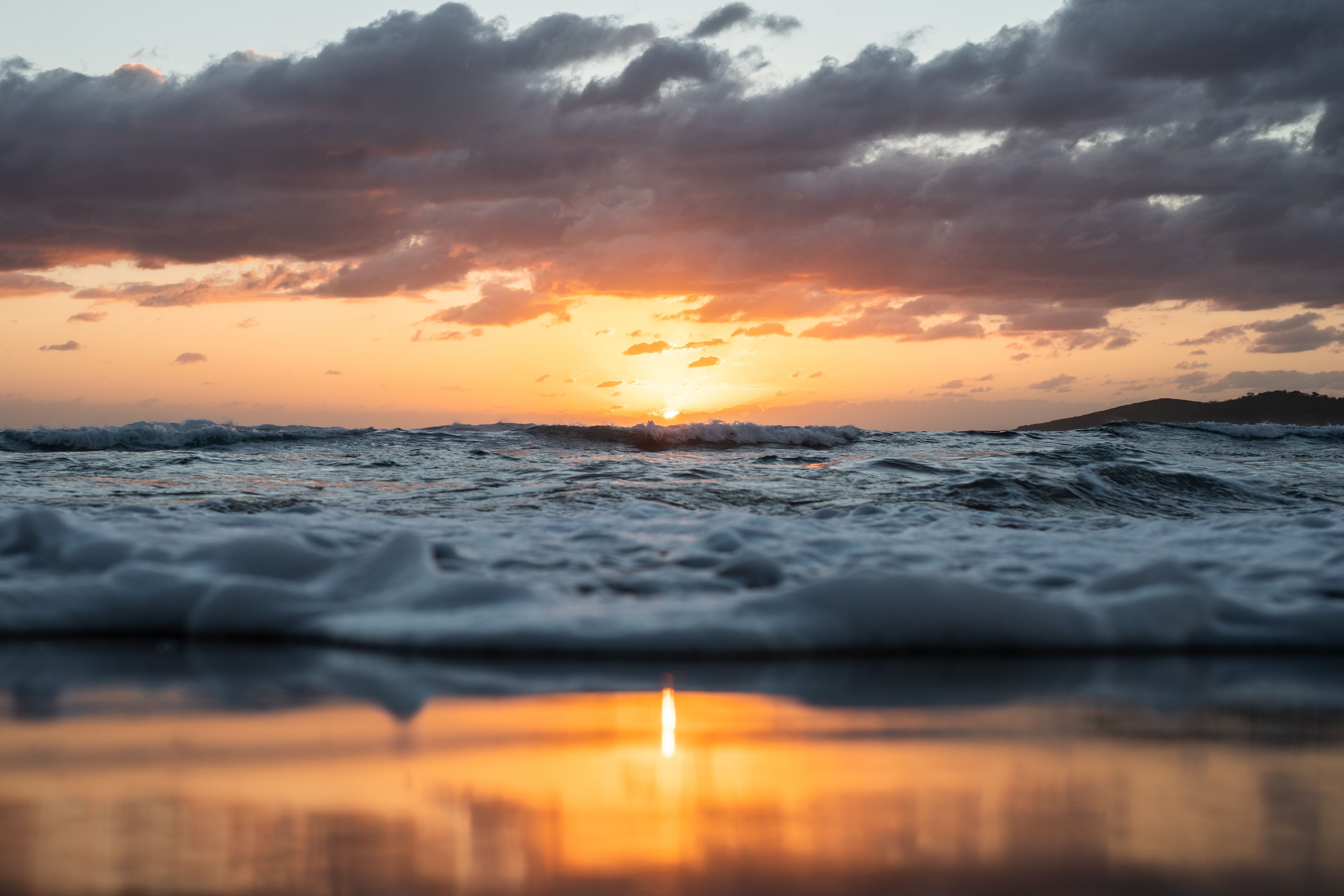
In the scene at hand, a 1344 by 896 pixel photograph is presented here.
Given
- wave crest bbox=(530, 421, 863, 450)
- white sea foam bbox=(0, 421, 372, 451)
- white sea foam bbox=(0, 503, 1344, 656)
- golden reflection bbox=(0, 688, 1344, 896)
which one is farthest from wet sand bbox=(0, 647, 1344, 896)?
wave crest bbox=(530, 421, 863, 450)

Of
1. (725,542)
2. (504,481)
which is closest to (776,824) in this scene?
(725,542)

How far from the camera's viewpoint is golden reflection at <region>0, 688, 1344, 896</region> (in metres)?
1.09

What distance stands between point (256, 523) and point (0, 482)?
435 centimetres

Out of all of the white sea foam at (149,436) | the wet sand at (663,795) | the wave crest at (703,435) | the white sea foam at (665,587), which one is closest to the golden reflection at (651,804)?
the wet sand at (663,795)

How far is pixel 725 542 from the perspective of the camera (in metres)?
3.96

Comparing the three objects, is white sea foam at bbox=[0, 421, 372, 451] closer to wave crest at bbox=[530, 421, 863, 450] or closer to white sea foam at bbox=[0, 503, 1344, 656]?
wave crest at bbox=[530, 421, 863, 450]

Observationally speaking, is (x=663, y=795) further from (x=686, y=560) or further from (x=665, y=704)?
(x=686, y=560)

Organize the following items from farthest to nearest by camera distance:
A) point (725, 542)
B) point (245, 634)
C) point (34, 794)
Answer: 1. point (725, 542)
2. point (245, 634)
3. point (34, 794)

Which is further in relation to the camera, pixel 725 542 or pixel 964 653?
pixel 725 542

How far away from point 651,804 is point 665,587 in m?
1.81

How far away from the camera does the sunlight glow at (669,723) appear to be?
165cm

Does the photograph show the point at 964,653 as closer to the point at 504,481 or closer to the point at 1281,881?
the point at 1281,881

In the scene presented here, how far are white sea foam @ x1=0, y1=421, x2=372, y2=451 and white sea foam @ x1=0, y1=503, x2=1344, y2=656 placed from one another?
10815 millimetres

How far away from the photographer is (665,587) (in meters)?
3.15
